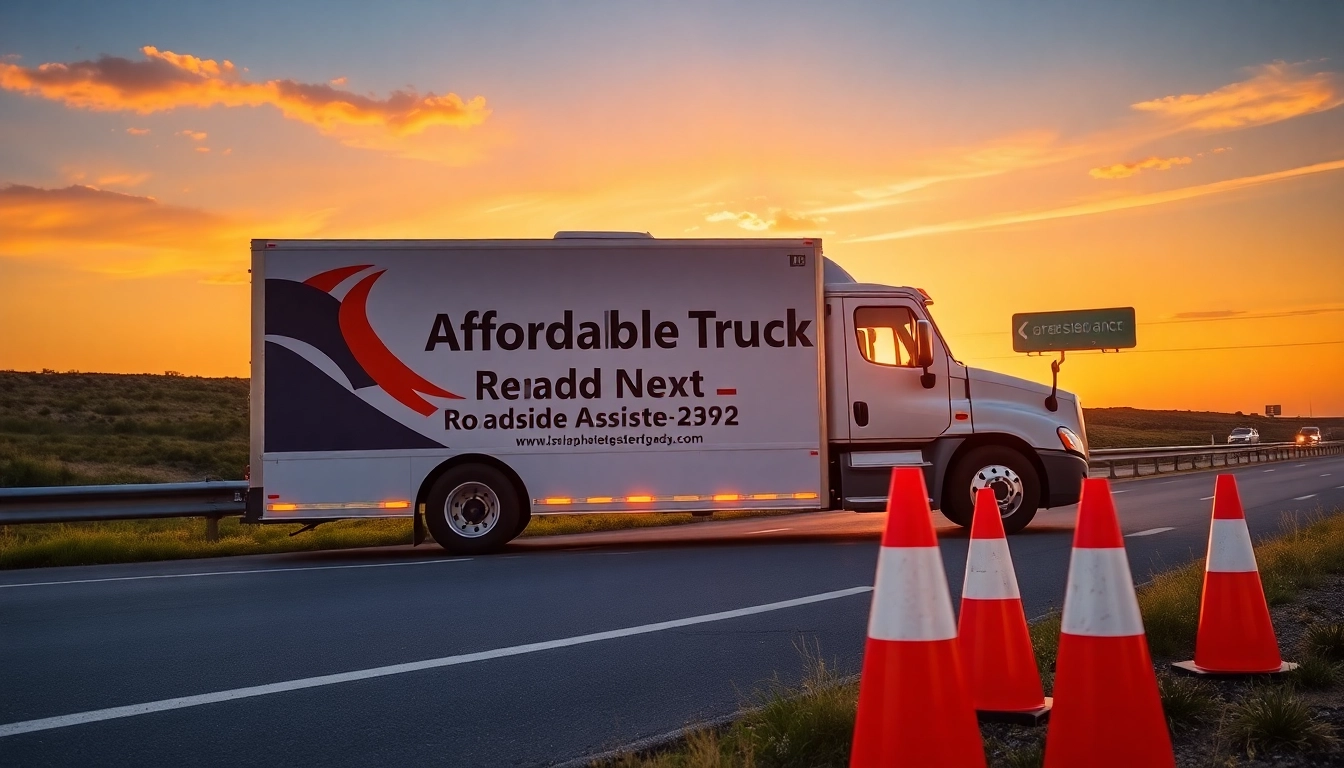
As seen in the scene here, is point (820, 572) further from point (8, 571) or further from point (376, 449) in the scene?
point (8, 571)

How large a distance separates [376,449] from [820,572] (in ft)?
17.7

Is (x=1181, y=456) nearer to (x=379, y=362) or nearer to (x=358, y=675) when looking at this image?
(x=379, y=362)

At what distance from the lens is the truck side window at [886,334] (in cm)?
1450

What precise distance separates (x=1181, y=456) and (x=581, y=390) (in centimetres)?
3451

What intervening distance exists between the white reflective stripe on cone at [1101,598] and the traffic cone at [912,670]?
542 mm

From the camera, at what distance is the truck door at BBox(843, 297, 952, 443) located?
14.4 m

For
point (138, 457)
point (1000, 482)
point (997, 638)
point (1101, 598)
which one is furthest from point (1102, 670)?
point (138, 457)

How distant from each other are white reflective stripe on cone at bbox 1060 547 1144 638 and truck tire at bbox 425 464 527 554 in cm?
1016

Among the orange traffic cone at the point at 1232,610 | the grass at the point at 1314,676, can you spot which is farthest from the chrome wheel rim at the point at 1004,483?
the grass at the point at 1314,676

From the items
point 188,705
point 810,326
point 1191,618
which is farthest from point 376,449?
point 1191,618

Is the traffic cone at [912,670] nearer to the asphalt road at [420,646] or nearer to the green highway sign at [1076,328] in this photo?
the asphalt road at [420,646]

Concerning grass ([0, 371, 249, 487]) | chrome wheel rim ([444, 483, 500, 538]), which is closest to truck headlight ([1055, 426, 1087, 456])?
chrome wheel rim ([444, 483, 500, 538])

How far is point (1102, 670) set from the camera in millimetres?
3918

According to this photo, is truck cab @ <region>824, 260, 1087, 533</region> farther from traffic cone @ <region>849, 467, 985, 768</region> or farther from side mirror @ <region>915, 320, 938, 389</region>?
traffic cone @ <region>849, 467, 985, 768</region>
